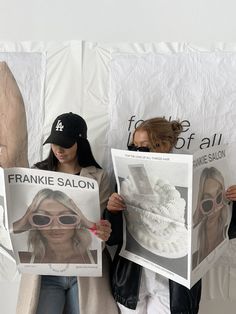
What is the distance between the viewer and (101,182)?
3.17 feet

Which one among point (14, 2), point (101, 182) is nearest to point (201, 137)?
point (101, 182)

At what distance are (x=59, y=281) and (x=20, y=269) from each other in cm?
11

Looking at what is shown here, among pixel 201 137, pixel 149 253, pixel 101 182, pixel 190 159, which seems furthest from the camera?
pixel 201 137

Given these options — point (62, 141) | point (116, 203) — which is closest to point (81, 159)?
point (62, 141)

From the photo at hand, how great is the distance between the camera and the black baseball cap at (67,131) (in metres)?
0.93

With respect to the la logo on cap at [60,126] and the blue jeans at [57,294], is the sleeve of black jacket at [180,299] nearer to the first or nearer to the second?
the blue jeans at [57,294]

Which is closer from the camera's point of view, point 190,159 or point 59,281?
point 190,159

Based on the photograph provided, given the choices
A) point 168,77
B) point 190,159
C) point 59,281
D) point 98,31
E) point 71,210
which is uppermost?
point 98,31

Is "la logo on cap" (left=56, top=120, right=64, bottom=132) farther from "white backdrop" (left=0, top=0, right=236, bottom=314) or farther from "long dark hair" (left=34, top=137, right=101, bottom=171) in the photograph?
"white backdrop" (left=0, top=0, right=236, bottom=314)

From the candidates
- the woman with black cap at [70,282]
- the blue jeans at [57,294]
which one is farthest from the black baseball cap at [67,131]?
the blue jeans at [57,294]

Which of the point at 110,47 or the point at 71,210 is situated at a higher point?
the point at 110,47

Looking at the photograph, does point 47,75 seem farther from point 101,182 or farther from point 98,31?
point 101,182

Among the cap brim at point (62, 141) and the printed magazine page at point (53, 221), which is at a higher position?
the cap brim at point (62, 141)

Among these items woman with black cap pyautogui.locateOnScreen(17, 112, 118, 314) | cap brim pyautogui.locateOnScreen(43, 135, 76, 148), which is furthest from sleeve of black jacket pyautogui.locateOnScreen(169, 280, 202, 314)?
cap brim pyautogui.locateOnScreen(43, 135, 76, 148)
